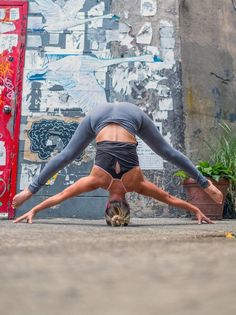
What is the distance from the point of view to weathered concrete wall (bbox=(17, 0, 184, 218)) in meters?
4.97

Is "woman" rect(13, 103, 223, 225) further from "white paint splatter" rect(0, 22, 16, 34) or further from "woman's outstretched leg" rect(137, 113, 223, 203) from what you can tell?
"white paint splatter" rect(0, 22, 16, 34)

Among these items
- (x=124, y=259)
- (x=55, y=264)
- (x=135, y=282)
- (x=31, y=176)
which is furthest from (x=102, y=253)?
(x=31, y=176)

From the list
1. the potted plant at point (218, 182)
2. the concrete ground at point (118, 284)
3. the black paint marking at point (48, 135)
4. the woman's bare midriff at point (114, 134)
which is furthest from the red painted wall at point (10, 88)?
the concrete ground at point (118, 284)

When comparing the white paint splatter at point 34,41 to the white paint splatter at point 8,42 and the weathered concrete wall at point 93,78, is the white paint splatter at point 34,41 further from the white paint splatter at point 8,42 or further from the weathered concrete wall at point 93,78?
the white paint splatter at point 8,42

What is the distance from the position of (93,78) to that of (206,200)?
1.88 metres

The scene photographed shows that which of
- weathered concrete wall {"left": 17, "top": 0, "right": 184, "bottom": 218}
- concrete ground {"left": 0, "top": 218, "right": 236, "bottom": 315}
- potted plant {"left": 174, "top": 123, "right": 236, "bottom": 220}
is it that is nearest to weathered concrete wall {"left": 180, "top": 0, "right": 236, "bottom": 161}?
weathered concrete wall {"left": 17, "top": 0, "right": 184, "bottom": 218}

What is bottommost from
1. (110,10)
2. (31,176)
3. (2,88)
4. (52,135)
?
(31,176)

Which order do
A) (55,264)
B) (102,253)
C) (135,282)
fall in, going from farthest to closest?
(102,253) < (55,264) < (135,282)

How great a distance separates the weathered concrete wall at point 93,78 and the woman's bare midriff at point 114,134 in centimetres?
165

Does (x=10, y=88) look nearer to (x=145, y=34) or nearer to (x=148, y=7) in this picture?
(x=145, y=34)

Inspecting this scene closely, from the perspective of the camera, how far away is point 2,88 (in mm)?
5098

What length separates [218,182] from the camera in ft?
14.5

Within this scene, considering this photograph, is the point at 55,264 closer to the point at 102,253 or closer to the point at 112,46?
the point at 102,253

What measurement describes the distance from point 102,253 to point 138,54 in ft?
14.1
